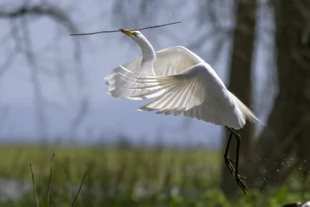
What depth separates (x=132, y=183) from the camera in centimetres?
607

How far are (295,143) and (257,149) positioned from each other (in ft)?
1.24

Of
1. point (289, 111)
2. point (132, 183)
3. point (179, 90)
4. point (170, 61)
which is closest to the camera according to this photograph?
point (179, 90)

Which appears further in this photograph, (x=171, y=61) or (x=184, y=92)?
(x=171, y=61)

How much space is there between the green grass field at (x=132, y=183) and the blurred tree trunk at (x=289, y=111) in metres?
0.72

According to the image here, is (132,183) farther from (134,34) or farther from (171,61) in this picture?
(134,34)

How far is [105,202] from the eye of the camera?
5.69 meters

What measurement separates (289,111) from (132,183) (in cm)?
197

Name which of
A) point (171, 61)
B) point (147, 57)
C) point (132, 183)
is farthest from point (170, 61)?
point (132, 183)

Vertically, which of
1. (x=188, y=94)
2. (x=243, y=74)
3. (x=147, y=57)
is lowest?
(x=243, y=74)

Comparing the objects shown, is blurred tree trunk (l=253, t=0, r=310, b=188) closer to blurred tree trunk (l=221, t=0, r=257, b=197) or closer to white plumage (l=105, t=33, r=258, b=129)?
blurred tree trunk (l=221, t=0, r=257, b=197)

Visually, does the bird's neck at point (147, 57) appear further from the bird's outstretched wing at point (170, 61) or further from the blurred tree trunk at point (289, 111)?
the blurred tree trunk at point (289, 111)

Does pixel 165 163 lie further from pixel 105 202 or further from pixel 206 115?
pixel 206 115

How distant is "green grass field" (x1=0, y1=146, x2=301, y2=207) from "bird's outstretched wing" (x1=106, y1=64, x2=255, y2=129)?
2.51 m

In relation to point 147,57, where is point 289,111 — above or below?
below
